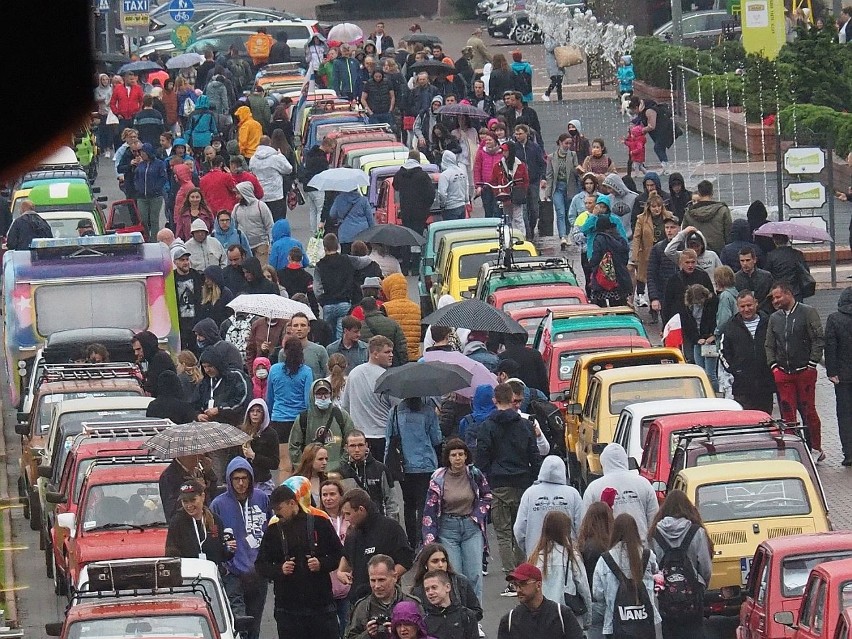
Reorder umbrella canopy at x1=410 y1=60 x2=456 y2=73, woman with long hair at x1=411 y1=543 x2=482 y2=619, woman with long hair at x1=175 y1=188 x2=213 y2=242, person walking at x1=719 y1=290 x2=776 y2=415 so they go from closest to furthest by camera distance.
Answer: woman with long hair at x1=411 y1=543 x2=482 y2=619
person walking at x1=719 y1=290 x2=776 y2=415
woman with long hair at x1=175 y1=188 x2=213 y2=242
umbrella canopy at x1=410 y1=60 x2=456 y2=73

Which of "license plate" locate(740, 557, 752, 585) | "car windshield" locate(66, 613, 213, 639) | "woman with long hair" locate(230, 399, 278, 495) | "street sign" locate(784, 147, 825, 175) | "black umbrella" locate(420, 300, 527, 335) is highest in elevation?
"street sign" locate(784, 147, 825, 175)

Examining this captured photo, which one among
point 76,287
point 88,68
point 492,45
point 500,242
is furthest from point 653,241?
point 492,45

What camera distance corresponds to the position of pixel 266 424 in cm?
1705

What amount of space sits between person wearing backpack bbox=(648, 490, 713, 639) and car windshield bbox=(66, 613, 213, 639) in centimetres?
280

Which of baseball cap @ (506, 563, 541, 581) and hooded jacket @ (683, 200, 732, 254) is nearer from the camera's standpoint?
baseball cap @ (506, 563, 541, 581)

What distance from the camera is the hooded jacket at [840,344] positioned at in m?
19.0

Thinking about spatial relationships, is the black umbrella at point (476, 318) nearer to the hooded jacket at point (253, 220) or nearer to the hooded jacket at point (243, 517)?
the hooded jacket at point (243, 517)

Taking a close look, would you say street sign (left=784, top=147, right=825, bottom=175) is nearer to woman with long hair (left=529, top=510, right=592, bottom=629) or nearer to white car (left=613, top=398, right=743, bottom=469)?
white car (left=613, top=398, right=743, bottom=469)

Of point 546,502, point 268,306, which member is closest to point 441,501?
point 546,502

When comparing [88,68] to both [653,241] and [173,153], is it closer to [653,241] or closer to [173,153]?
[173,153]

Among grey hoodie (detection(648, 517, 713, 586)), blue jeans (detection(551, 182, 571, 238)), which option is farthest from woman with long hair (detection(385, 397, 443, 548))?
blue jeans (detection(551, 182, 571, 238))

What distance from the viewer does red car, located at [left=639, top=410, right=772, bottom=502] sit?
1606 cm

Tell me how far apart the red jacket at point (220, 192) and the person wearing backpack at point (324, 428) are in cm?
1267

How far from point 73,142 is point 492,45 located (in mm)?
27756
